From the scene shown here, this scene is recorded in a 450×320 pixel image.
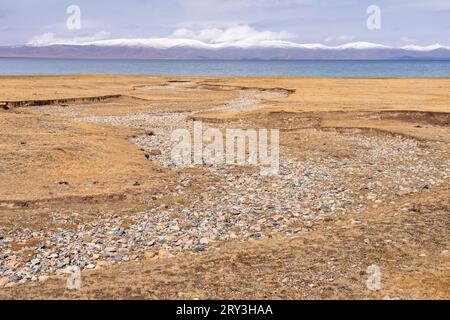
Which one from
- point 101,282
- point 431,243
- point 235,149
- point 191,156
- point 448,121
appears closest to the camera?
point 101,282

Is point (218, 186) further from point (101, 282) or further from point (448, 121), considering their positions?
point (448, 121)

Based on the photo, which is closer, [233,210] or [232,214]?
[232,214]

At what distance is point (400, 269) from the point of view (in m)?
10.8

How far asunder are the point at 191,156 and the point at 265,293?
49.7 feet

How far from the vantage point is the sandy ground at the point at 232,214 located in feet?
33.8

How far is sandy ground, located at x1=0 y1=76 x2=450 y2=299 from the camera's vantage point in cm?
1030

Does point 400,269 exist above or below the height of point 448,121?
below

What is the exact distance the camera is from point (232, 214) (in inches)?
606

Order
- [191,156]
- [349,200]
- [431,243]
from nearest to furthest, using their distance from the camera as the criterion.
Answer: [431,243] → [349,200] → [191,156]

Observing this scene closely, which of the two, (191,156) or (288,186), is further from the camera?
(191,156)

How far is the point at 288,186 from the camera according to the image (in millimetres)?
18781

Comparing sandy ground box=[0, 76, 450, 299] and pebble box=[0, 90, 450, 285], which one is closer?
sandy ground box=[0, 76, 450, 299]

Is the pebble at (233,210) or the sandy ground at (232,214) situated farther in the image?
the pebble at (233,210)
